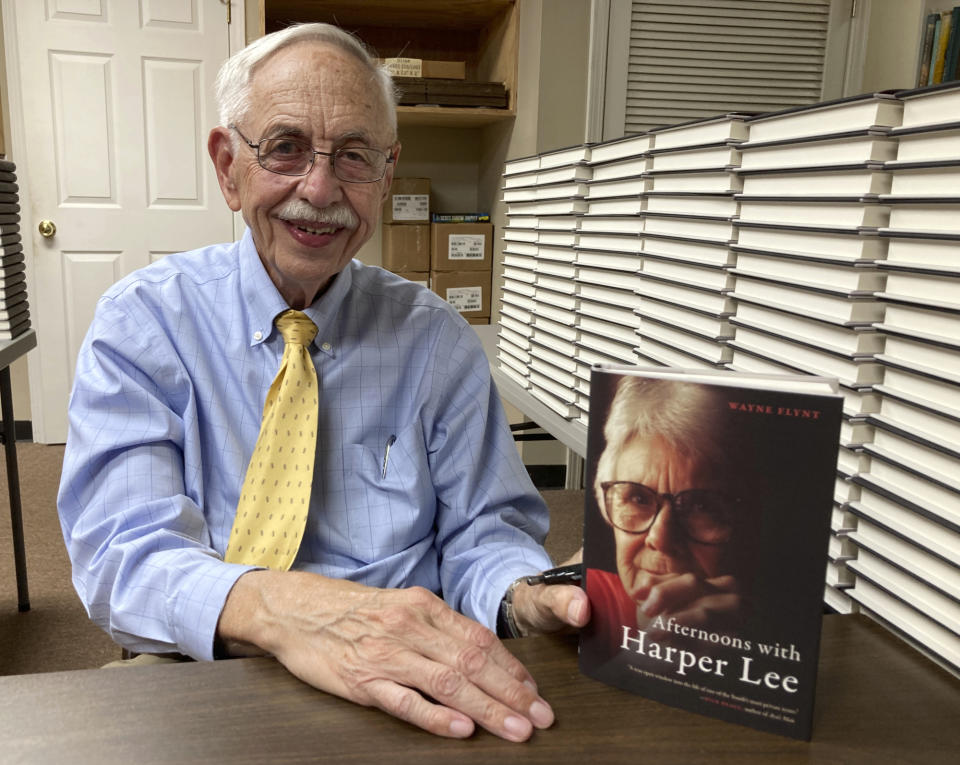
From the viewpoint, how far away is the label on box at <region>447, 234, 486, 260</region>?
3.41m

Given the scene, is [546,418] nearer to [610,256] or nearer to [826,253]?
[610,256]

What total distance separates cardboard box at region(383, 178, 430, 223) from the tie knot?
2351mm

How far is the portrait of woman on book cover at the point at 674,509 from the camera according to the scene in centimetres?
58

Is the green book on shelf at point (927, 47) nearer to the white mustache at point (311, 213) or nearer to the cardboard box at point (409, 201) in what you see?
the cardboard box at point (409, 201)

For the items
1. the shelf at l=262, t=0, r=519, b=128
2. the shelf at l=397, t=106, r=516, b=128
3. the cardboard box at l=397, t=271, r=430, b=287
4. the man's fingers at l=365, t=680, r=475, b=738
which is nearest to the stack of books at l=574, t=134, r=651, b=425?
the man's fingers at l=365, t=680, r=475, b=738

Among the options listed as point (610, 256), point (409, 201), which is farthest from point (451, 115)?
point (610, 256)

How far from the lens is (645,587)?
0.62m

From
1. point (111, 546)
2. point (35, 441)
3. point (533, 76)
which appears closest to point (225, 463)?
point (111, 546)

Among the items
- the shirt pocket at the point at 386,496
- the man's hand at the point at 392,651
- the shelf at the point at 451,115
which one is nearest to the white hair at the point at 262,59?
the shirt pocket at the point at 386,496

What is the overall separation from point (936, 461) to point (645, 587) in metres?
0.27

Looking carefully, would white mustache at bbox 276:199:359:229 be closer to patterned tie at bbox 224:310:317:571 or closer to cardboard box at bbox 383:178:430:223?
patterned tie at bbox 224:310:317:571

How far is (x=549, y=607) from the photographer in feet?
2.42

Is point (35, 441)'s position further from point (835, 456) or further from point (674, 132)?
point (835, 456)

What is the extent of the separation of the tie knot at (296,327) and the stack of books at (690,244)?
0.49m
